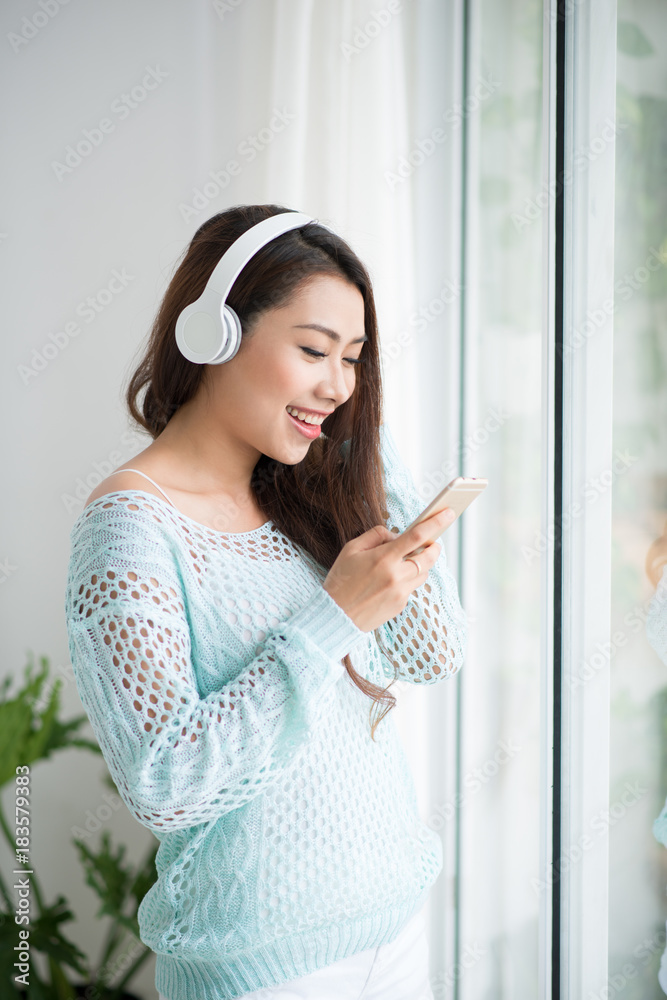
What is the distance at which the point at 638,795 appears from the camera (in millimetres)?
1085

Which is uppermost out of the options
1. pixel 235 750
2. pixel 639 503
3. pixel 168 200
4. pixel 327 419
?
pixel 168 200

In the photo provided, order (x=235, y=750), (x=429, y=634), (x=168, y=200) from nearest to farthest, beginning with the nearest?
1. (x=235, y=750)
2. (x=429, y=634)
3. (x=168, y=200)

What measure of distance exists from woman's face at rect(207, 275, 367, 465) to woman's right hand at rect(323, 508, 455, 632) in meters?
0.19

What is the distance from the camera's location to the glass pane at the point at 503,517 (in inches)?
56.3

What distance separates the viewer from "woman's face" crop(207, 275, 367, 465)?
2.98 ft

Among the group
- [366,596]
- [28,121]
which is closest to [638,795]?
[366,596]

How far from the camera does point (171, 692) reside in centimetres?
77

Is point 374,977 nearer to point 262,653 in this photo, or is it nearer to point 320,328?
point 262,653

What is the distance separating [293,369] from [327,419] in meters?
0.22

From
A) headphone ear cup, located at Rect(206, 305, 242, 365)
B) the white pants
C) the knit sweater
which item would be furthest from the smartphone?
the white pants

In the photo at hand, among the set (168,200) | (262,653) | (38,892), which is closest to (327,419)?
(262,653)

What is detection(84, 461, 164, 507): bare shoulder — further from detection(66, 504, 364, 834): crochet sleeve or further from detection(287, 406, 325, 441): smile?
detection(287, 406, 325, 441): smile

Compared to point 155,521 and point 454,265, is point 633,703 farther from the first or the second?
point 454,265

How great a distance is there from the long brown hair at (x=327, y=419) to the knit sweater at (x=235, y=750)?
0.09m
